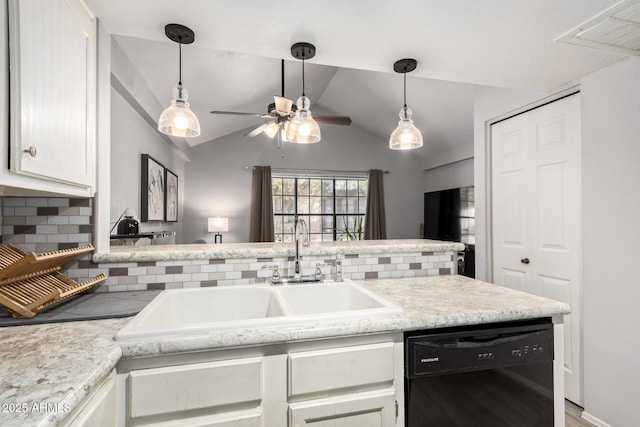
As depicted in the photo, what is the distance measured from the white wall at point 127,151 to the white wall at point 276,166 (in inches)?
62.8

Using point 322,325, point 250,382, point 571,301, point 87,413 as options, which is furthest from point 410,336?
point 571,301

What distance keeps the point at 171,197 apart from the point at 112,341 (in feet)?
11.9

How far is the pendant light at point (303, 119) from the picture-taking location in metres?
1.58

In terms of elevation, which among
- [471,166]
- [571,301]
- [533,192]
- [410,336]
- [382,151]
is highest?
[382,151]

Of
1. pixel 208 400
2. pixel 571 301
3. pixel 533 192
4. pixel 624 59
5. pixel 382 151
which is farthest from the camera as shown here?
pixel 382 151

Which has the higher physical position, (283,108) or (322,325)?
(283,108)

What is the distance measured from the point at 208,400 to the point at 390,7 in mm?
1536

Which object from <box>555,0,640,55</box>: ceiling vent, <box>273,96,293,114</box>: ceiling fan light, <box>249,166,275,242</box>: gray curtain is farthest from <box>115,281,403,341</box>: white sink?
<box>249,166,275,242</box>: gray curtain

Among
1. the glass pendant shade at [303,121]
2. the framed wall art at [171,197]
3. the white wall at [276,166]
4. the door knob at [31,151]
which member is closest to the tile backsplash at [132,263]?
the door knob at [31,151]

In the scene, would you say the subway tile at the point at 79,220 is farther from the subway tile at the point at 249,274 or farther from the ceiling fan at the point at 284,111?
the ceiling fan at the point at 284,111

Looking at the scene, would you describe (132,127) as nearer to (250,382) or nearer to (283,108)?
(283,108)

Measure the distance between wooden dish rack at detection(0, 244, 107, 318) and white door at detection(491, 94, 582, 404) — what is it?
8.92 ft

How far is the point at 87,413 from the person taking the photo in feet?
2.33

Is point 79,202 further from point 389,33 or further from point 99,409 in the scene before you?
point 389,33
